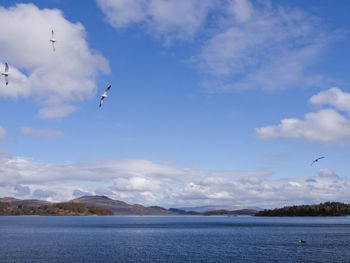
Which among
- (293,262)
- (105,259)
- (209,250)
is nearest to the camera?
(293,262)

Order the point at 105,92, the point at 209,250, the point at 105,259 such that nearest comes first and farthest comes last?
the point at 105,92, the point at 105,259, the point at 209,250

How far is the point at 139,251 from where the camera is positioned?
106 m

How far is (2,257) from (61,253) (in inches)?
605

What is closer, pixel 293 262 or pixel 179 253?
pixel 293 262

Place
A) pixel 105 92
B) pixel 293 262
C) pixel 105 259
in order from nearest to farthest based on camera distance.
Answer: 1. pixel 105 92
2. pixel 293 262
3. pixel 105 259

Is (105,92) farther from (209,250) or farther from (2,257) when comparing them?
(209,250)

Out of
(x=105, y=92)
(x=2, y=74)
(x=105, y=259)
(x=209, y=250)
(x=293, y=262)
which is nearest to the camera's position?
(x=2, y=74)

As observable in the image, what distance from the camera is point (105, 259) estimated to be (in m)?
90.1

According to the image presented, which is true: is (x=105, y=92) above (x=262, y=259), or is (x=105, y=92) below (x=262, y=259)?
above

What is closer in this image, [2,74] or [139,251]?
[2,74]

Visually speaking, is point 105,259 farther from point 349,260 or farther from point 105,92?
point 349,260

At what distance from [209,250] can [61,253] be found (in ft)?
143

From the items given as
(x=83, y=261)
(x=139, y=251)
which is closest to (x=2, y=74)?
(x=83, y=261)

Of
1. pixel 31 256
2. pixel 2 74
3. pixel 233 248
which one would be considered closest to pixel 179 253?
pixel 233 248
